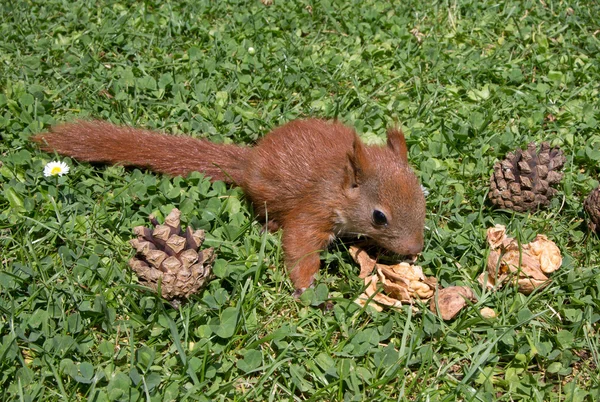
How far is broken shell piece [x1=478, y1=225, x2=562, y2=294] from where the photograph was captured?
314cm

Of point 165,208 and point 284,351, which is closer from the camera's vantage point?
point 284,351

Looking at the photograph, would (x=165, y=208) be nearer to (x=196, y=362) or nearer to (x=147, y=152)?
(x=147, y=152)

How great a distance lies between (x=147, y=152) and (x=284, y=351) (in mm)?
1504

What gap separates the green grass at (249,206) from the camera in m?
2.79

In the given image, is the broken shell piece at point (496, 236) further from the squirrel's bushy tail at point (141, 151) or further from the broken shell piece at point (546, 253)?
the squirrel's bushy tail at point (141, 151)

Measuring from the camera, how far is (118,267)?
10.3 ft

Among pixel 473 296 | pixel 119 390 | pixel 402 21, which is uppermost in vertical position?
pixel 402 21

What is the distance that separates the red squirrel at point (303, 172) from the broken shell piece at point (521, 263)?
39cm

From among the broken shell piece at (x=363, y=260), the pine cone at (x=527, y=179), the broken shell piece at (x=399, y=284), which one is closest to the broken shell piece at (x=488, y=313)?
the broken shell piece at (x=399, y=284)

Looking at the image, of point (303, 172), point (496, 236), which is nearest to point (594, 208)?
point (496, 236)

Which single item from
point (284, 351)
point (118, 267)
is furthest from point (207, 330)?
point (118, 267)

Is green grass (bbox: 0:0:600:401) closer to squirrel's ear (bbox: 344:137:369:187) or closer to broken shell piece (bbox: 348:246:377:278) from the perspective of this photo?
broken shell piece (bbox: 348:246:377:278)

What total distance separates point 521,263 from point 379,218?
2.35ft

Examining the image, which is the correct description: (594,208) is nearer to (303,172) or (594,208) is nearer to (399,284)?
(399,284)
